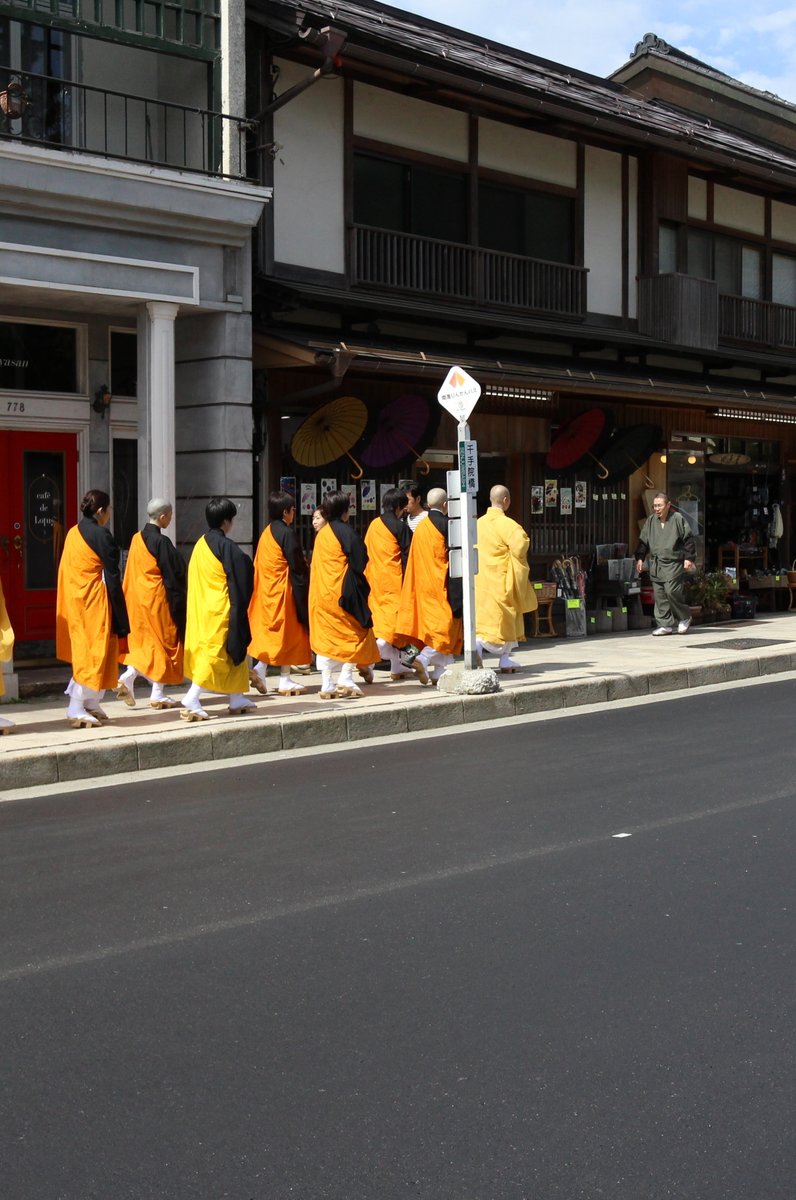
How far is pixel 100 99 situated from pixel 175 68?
3.35 ft

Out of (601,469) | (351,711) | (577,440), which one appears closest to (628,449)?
(601,469)

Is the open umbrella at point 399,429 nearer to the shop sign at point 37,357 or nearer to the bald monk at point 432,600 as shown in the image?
the bald monk at point 432,600

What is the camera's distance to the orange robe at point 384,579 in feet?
44.0

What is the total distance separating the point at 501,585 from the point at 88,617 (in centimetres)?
487

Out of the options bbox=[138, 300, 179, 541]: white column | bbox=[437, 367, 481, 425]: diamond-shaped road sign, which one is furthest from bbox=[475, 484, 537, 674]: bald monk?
bbox=[138, 300, 179, 541]: white column

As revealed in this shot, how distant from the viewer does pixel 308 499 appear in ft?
52.1

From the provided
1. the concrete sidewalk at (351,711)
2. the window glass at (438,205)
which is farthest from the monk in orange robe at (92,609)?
the window glass at (438,205)

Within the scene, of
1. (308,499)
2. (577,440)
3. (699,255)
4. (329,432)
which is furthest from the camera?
(699,255)

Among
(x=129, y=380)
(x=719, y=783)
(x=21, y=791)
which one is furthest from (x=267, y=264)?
(x=719, y=783)

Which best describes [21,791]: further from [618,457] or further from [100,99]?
[618,457]

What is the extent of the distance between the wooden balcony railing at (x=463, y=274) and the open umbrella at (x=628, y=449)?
192 centimetres

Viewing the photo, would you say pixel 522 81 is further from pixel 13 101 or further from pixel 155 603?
pixel 155 603

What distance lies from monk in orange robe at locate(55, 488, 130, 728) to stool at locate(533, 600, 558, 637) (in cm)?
832

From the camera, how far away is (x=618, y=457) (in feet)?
63.4
